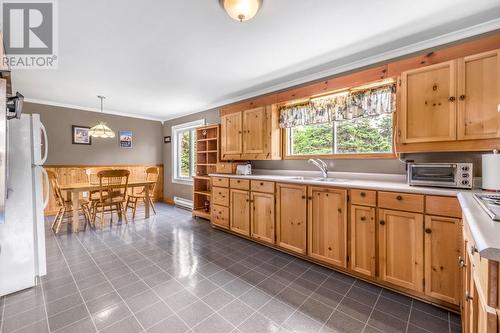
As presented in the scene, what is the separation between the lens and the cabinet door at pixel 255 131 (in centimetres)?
332

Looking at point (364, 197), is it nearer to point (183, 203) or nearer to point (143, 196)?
point (143, 196)

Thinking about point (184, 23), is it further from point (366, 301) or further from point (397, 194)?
point (366, 301)

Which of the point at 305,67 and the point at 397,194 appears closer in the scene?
the point at 397,194

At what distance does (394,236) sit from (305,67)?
2.20 metres

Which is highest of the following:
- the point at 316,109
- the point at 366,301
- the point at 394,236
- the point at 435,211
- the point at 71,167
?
the point at 316,109

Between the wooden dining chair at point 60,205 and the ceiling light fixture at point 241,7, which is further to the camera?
the wooden dining chair at point 60,205

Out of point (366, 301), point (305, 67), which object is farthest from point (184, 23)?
point (366, 301)

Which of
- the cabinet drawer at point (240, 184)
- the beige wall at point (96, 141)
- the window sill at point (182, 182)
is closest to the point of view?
the cabinet drawer at point (240, 184)

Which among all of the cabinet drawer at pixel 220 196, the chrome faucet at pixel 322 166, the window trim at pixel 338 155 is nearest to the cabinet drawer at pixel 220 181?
the cabinet drawer at pixel 220 196

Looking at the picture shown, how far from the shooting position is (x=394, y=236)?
190 cm

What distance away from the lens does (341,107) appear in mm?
2693

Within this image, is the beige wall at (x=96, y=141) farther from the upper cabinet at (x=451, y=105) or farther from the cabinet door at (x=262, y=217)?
the upper cabinet at (x=451, y=105)

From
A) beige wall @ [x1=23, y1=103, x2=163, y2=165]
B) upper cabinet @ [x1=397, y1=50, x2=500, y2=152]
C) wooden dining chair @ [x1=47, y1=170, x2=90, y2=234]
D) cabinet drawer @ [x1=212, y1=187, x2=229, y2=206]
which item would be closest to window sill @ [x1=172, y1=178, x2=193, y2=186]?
beige wall @ [x1=23, y1=103, x2=163, y2=165]

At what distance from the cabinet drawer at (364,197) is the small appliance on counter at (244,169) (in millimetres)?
1831
